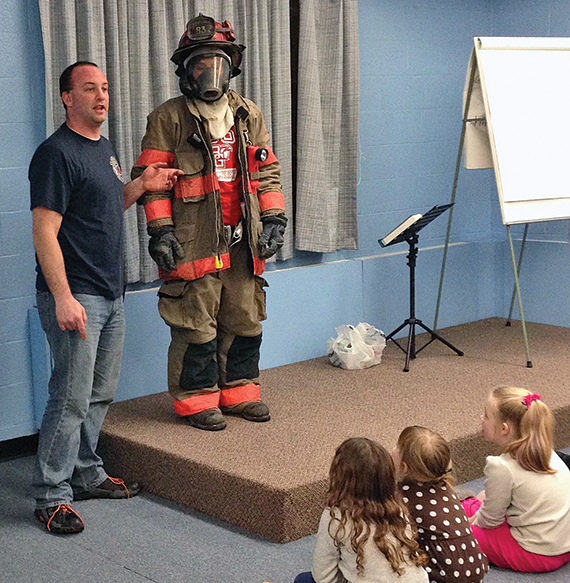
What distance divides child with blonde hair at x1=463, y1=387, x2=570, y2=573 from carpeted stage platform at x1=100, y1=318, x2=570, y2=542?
23.0 inches

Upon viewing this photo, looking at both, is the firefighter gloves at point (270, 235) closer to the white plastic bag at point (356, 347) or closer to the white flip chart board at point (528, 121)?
the white plastic bag at point (356, 347)

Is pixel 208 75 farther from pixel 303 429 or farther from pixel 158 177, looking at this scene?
pixel 303 429

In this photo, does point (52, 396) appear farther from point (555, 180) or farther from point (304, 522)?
point (555, 180)

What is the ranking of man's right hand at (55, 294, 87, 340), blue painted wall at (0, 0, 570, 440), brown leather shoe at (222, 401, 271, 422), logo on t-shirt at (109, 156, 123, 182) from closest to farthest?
man's right hand at (55, 294, 87, 340) < logo on t-shirt at (109, 156, 123, 182) < brown leather shoe at (222, 401, 271, 422) < blue painted wall at (0, 0, 570, 440)

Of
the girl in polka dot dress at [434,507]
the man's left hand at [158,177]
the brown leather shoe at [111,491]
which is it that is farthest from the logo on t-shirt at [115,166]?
the girl in polka dot dress at [434,507]

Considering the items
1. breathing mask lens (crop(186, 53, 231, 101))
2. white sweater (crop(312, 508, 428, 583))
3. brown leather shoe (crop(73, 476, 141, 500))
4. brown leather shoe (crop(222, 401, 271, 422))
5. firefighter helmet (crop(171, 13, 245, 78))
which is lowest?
brown leather shoe (crop(73, 476, 141, 500))

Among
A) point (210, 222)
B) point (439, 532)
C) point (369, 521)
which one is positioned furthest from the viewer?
point (210, 222)

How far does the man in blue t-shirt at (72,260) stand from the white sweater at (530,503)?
1287 millimetres

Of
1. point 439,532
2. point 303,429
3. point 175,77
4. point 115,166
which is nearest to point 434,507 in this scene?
point 439,532

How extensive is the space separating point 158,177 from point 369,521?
162cm

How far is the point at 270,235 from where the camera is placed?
3.53 m

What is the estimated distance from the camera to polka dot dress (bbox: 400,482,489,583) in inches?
92.1

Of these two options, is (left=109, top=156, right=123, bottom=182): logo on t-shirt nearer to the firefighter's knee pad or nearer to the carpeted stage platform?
the firefighter's knee pad

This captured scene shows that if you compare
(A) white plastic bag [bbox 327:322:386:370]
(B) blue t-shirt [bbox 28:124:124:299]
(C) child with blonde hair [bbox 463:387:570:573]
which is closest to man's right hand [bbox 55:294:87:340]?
(B) blue t-shirt [bbox 28:124:124:299]
